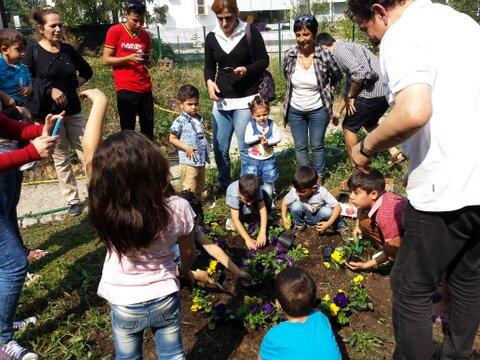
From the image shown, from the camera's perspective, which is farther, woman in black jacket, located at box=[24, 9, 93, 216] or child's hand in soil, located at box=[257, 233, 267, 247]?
woman in black jacket, located at box=[24, 9, 93, 216]

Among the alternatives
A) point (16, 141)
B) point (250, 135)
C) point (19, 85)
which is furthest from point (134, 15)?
point (16, 141)

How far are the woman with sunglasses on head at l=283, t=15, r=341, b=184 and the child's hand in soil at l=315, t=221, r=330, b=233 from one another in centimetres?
110

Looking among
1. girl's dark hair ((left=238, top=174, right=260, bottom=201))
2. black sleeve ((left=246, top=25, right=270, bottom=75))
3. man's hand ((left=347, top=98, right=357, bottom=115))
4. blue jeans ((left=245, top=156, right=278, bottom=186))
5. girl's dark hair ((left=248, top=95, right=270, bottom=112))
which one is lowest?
blue jeans ((left=245, top=156, right=278, bottom=186))

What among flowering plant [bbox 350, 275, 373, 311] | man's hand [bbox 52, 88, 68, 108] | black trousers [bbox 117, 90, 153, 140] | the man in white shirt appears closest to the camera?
the man in white shirt

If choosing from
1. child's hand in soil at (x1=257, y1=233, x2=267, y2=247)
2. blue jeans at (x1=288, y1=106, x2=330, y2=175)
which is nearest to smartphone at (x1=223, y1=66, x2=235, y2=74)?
blue jeans at (x1=288, y1=106, x2=330, y2=175)

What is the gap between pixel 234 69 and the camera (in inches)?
182

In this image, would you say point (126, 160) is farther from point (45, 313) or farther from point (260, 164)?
point (260, 164)

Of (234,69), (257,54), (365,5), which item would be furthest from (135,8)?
(365,5)

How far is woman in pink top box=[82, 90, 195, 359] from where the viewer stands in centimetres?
185

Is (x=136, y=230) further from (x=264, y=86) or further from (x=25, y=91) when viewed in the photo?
(x=264, y=86)

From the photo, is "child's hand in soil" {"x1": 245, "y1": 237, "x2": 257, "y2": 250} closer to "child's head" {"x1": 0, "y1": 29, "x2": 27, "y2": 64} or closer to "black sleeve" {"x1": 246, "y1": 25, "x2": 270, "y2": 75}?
"black sleeve" {"x1": 246, "y1": 25, "x2": 270, "y2": 75}

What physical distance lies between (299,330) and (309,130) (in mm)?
3276

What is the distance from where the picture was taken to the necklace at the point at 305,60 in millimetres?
4840

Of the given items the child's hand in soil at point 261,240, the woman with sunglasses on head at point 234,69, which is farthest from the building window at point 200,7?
the child's hand in soil at point 261,240
